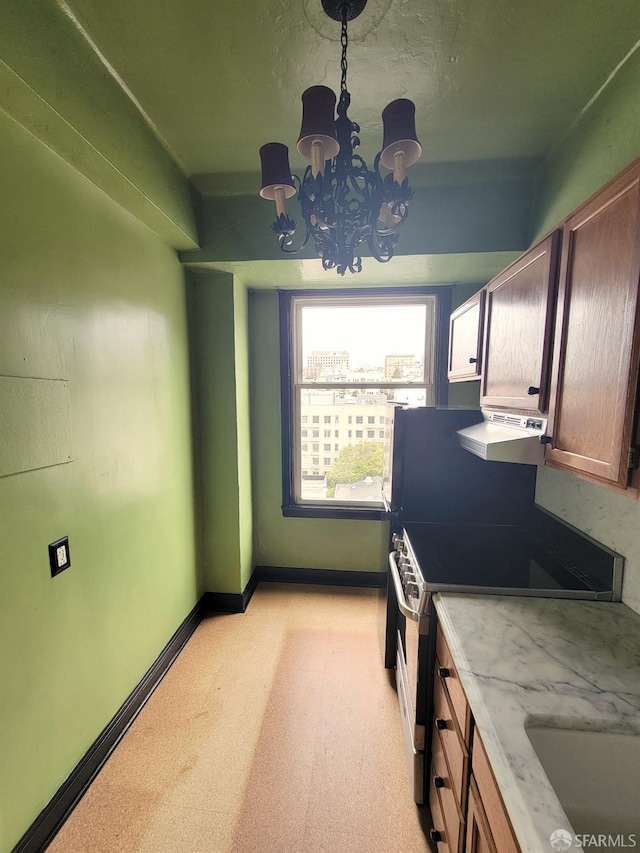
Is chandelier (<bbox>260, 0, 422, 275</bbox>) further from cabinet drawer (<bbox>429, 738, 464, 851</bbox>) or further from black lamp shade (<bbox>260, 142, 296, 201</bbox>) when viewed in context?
cabinet drawer (<bbox>429, 738, 464, 851</bbox>)

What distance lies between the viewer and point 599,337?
104 cm

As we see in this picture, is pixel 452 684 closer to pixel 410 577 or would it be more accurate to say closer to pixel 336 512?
pixel 410 577

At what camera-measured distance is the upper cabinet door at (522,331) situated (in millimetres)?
1286

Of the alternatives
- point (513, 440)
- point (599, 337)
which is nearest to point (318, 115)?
point (599, 337)

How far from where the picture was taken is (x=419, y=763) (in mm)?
A: 1389

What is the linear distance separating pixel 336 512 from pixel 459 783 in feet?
6.61

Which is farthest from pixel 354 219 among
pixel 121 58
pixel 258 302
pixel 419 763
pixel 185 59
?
pixel 419 763

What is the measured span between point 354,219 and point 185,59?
3.07 ft

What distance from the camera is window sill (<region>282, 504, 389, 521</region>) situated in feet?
9.73

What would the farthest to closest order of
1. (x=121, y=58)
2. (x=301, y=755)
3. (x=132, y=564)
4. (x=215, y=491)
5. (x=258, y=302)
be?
(x=258, y=302) → (x=215, y=491) → (x=132, y=564) → (x=301, y=755) → (x=121, y=58)

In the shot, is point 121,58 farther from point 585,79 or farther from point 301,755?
point 301,755

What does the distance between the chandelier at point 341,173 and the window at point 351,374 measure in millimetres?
1633

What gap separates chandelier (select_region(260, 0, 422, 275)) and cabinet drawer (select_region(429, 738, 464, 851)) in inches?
67.4

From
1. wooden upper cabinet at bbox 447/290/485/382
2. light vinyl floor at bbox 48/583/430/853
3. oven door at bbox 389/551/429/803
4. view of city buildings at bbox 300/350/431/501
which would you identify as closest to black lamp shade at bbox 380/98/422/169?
wooden upper cabinet at bbox 447/290/485/382
